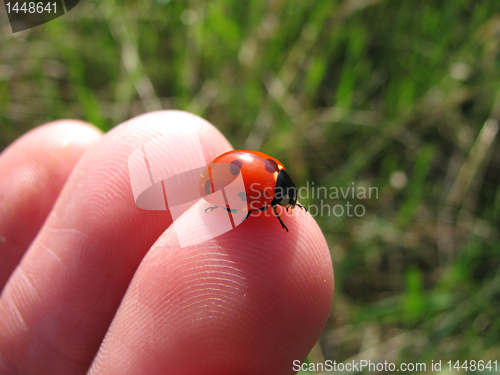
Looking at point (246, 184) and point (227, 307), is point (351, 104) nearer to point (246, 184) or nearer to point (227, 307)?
point (246, 184)

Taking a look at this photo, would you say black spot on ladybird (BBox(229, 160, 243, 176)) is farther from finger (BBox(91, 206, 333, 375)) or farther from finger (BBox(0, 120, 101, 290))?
finger (BBox(0, 120, 101, 290))

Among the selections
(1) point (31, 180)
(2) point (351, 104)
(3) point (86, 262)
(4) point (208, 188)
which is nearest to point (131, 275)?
(3) point (86, 262)

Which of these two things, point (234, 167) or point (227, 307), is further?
point (234, 167)

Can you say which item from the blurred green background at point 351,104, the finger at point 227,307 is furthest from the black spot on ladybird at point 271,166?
the blurred green background at point 351,104

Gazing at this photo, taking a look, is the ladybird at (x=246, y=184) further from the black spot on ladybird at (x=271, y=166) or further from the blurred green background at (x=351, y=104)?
the blurred green background at (x=351, y=104)

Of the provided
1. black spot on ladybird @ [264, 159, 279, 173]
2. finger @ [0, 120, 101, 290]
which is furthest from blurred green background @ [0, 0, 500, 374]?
black spot on ladybird @ [264, 159, 279, 173]
